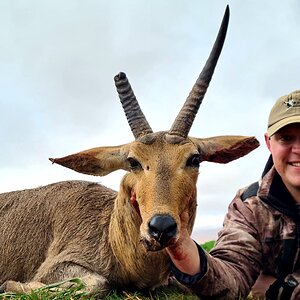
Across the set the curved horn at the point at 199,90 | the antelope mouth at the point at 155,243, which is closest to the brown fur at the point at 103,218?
the antelope mouth at the point at 155,243

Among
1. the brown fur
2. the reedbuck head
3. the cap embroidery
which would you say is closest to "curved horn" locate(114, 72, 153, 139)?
the reedbuck head

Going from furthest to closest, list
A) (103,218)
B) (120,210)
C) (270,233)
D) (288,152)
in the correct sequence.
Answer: (103,218) → (120,210) → (270,233) → (288,152)

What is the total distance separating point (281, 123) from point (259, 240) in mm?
1384

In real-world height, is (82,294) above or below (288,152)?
below

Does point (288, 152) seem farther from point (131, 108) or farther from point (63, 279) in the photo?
point (63, 279)

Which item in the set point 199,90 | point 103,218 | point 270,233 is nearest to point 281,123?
point 270,233

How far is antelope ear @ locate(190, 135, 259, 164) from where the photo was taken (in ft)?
22.9

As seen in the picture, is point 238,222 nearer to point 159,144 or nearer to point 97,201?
point 159,144

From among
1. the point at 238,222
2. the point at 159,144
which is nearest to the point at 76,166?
the point at 159,144

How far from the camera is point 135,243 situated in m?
7.31

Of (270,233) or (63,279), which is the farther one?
(63,279)

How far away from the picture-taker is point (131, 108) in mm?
7137

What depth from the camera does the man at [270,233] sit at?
5727 mm

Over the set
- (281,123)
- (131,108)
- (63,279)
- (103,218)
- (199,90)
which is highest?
(199,90)
